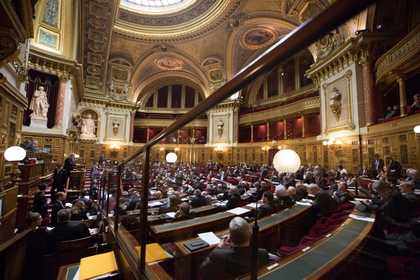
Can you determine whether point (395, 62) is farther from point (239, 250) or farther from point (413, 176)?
point (239, 250)

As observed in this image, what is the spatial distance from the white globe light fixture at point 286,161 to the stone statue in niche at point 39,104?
38.7 ft

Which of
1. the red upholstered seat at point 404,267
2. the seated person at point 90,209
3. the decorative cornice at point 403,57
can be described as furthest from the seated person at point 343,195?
the seated person at point 90,209

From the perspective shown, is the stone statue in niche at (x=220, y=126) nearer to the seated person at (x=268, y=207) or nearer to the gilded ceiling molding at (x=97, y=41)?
the gilded ceiling molding at (x=97, y=41)

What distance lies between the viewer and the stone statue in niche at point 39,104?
9.50 meters

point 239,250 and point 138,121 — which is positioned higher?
point 138,121

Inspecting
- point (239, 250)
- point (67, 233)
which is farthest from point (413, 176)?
point (67, 233)

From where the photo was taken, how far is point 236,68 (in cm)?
1728

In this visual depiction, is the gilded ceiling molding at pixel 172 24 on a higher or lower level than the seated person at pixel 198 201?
higher

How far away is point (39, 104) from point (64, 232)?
999cm

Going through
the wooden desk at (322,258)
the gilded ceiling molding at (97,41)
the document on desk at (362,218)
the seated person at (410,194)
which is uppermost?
the gilded ceiling molding at (97,41)

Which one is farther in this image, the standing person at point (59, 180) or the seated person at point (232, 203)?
the standing person at point (59, 180)

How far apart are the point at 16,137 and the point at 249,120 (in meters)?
13.1

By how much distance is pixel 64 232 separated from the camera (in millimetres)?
2486

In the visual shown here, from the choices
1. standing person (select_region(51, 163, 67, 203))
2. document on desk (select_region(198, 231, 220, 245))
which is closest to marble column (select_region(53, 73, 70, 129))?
standing person (select_region(51, 163, 67, 203))
